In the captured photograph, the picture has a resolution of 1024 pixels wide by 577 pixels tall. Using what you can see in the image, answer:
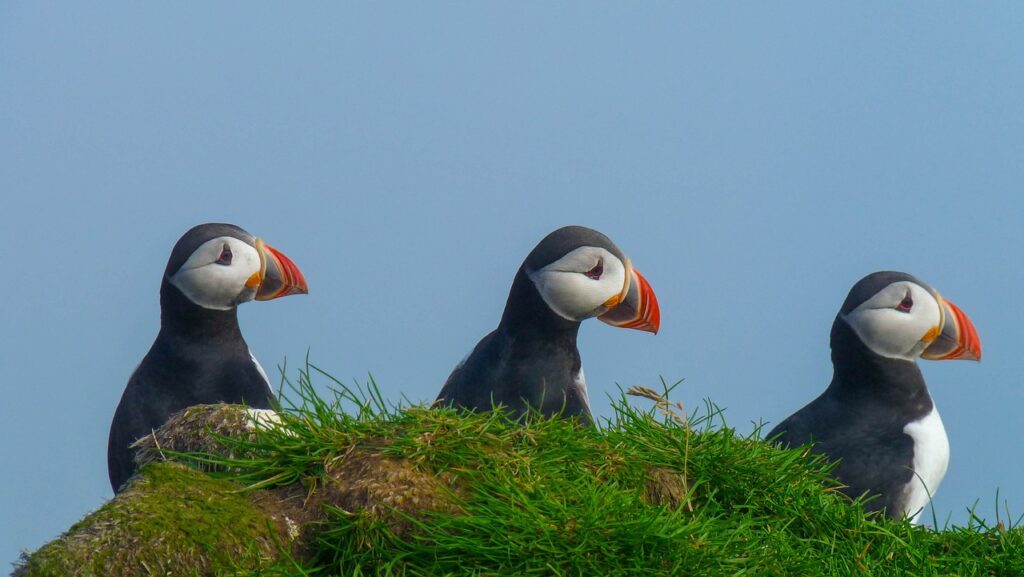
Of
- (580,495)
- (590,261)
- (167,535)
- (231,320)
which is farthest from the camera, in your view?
(231,320)

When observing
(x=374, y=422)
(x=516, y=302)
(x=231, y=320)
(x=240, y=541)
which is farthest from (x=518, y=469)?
(x=231, y=320)

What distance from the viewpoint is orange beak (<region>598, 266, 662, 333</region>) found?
6488 mm

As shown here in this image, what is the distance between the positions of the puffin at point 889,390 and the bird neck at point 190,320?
2.97 m

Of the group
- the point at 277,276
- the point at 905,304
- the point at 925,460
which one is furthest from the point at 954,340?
the point at 277,276

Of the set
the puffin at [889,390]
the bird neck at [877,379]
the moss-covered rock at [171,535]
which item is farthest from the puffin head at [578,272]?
the moss-covered rock at [171,535]

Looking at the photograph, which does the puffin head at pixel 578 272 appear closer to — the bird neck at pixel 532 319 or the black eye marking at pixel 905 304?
the bird neck at pixel 532 319

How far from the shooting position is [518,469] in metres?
4.13

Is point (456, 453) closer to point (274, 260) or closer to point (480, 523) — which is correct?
point (480, 523)

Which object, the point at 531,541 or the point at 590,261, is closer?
the point at 531,541

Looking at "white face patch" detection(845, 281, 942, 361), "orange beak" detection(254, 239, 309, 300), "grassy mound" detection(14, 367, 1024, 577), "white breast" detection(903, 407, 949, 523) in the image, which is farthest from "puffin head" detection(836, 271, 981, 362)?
"orange beak" detection(254, 239, 309, 300)

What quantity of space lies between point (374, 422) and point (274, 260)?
2891 mm

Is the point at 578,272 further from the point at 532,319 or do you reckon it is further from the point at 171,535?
the point at 171,535

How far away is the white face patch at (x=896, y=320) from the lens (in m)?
6.57

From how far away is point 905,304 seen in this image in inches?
261
